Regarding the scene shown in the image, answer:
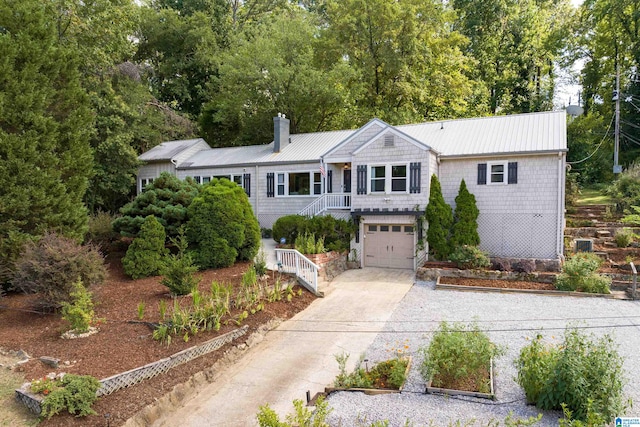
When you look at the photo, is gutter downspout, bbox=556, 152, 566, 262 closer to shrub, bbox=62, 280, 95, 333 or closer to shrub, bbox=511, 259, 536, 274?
shrub, bbox=511, 259, 536, 274

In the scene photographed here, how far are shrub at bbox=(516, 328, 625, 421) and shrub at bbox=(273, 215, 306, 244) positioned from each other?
11423 millimetres

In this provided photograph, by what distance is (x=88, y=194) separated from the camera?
2184 centimetres

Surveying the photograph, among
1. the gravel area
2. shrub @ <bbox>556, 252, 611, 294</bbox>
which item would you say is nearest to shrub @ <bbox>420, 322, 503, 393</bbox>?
the gravel area

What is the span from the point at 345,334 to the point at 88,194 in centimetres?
1855

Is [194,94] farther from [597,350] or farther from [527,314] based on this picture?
[597,350]

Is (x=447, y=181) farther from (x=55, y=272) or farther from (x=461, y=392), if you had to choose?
(x=55, y=272)

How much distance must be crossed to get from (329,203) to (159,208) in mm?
7012

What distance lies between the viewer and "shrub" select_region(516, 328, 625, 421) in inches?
190

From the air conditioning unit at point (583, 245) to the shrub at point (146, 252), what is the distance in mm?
15138

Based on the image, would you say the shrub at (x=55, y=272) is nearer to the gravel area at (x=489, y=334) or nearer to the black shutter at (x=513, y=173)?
the gravel area at (x=489, y=334)

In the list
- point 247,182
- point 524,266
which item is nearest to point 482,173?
point 524,266

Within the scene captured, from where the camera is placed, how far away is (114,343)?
782cm

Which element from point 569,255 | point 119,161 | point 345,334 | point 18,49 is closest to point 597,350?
point 345,334

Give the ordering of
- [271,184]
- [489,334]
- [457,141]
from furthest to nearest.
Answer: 1. [271,184]
2. [457,141]
3. [489,334]
